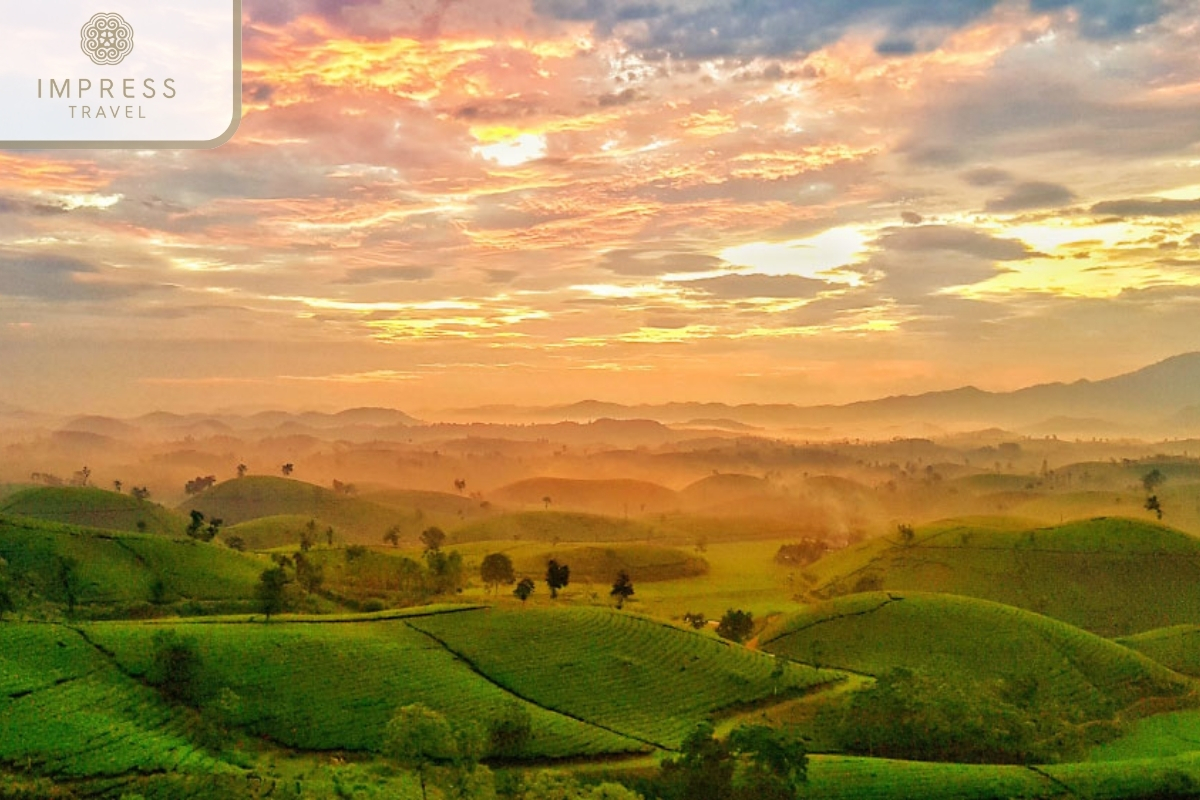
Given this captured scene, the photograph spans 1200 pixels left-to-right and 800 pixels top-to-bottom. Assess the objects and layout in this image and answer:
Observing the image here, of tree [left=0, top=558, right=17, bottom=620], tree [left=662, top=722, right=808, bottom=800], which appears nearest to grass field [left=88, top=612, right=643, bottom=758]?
tree [left=662, top=722, right=808, bottom=800]

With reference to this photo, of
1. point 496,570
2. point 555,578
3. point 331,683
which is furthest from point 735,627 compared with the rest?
point 331,683

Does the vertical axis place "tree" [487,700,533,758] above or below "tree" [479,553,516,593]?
below

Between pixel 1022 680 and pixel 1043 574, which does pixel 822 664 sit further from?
pixel 1043 574

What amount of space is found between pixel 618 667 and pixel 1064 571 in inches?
A: 4495

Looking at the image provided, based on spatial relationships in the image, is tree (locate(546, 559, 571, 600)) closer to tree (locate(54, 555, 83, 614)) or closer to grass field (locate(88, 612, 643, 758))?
grass field (locate(88, 612, 643, 758))

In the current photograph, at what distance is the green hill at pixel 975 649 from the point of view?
346 feet

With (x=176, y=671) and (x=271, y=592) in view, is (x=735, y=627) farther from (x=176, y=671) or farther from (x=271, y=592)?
(x=176, y=671)

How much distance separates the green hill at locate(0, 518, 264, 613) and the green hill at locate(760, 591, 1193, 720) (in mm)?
87275

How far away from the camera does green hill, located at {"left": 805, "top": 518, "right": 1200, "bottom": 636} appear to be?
152625 millimetres

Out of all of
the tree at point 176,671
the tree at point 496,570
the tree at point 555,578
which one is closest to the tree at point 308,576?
the tree at point 496,570

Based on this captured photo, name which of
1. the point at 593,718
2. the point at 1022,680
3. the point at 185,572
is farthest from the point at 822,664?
the point at 185,572

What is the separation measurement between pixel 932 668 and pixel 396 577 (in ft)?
304

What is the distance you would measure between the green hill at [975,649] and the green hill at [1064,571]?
119 feet

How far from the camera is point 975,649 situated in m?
115
